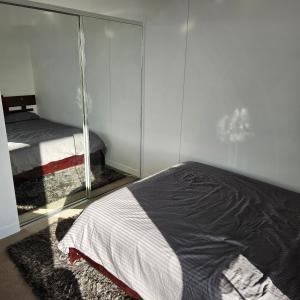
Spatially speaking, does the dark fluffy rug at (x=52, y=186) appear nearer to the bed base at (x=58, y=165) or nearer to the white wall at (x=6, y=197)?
the bed base at (x=58, y=165)

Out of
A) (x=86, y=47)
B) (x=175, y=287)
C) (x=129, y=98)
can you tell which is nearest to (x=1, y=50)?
(x=86, y=47)

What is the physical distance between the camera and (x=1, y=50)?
237cm

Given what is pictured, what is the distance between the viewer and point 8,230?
7.61ft

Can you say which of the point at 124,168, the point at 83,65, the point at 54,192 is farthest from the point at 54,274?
the point at 83,65

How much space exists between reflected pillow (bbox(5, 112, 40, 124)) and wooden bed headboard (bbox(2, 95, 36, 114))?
0.12ft

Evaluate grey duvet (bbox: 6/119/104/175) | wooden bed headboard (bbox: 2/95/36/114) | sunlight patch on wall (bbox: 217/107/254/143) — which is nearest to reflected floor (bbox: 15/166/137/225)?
grey duvet (bbox: 6/119/104/175)

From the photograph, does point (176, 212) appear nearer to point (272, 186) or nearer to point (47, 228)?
point (272, 186)

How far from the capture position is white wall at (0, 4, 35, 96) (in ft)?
7.64

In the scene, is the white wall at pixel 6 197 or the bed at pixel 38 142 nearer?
the white wall at pixel 6 197

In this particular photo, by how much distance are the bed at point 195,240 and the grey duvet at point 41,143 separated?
47.3 inches

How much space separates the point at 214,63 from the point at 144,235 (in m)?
1.80

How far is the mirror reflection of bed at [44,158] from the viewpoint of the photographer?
2.53 metres

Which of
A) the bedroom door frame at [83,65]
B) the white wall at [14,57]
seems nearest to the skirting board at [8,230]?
the bedroom door frame at [83,65]

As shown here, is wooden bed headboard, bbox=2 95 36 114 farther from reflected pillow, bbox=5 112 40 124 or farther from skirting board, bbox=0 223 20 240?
skirting board, bbox=0 223 20 240
